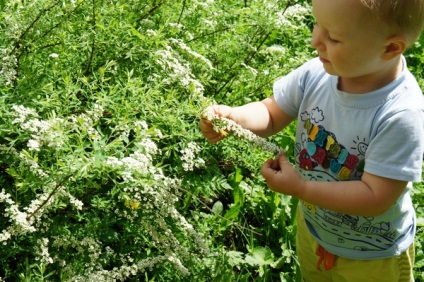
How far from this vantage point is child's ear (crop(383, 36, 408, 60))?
6.30 feet

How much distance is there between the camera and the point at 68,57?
2.66 m

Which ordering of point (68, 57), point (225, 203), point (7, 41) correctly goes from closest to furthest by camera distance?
1. point (7, 41)
2. point (68, 57)
3. point (225, 203)

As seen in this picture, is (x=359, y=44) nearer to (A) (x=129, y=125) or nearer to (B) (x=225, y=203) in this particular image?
A: (A) (x=129, y=125)

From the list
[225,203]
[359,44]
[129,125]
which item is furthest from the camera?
[225,203]

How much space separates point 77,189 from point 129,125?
0.91 feet

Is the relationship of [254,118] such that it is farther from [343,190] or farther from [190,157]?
[343,190]

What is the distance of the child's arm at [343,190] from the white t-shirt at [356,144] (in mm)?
48

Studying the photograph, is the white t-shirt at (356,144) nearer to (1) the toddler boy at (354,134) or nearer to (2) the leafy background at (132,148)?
(1) the toddler boy at (354,134)

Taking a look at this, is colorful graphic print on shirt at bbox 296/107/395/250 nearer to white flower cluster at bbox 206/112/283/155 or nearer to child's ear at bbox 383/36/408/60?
white flower cluster at bbox 206/112/283/155

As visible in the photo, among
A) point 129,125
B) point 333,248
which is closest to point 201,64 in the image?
point 129,125

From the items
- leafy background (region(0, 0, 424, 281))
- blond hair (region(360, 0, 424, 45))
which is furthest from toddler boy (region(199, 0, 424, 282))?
leafy background (region(0, 0, 424, 281))

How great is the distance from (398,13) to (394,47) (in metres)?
0.12

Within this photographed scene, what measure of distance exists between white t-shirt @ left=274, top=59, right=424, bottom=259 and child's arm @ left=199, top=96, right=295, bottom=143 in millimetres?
40

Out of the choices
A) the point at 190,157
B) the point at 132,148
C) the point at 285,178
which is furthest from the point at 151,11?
the point at 285,178
